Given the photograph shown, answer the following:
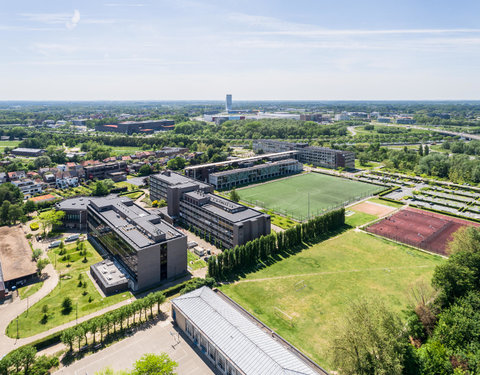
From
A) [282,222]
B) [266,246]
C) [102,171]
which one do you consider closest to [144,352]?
[266,246]

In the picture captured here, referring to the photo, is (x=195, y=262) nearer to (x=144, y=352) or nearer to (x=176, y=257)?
(x=176, y=257)

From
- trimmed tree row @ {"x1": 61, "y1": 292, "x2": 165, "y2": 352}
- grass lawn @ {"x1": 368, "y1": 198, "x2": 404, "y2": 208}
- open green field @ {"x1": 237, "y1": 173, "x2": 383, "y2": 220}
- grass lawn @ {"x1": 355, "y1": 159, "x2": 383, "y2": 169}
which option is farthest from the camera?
grass lawn @ {"x1": 355, "y1": 159, "x2": 383, "y2": 169}

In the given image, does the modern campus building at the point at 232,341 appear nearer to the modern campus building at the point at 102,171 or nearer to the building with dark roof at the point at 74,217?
the building with dark roof at the point at 74,217

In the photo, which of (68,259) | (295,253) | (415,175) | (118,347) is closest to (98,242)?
(68,259)

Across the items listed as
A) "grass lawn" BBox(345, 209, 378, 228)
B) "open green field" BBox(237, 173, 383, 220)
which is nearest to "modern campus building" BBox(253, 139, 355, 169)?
"open green field" BBox(237, 173, 383, 220)

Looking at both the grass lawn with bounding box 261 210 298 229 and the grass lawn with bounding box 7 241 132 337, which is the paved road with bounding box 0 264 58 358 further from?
the grass lawn with bounding box 261 210 298 229
